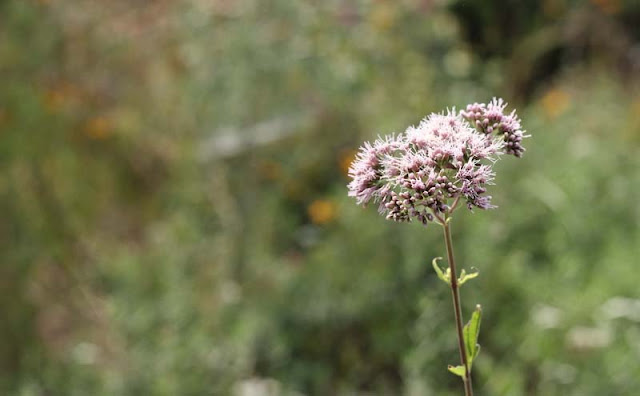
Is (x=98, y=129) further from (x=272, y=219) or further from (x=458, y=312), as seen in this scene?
(x=458, y=312)

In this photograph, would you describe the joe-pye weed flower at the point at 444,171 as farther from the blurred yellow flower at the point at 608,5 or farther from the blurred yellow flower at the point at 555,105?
the blurred yellow flower at the point at 608,5

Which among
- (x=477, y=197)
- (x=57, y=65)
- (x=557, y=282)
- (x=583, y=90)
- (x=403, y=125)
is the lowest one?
(x=477, y=197)

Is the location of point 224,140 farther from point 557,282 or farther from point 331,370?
point 557,282

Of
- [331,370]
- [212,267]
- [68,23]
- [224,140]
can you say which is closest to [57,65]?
[68,23]

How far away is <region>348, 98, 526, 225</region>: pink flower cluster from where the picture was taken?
2.99ft

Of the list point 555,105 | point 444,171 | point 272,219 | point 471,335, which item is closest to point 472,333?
point 471,335

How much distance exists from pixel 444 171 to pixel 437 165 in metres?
0.01

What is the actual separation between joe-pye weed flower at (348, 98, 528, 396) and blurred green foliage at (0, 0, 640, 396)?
5.64 ft

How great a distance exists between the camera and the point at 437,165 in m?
0.95

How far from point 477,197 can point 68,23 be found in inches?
143

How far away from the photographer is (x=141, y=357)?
3104mm

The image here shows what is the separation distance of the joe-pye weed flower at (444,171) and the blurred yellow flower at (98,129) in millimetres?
3111

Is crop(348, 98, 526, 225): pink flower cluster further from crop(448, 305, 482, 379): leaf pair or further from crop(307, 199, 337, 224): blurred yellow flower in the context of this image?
crop(307, 199, 337, 224): blurred yellow flower

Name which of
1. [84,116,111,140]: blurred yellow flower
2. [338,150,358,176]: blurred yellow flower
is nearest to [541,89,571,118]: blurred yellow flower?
[338,150,358,176]: blurred yellow flower
